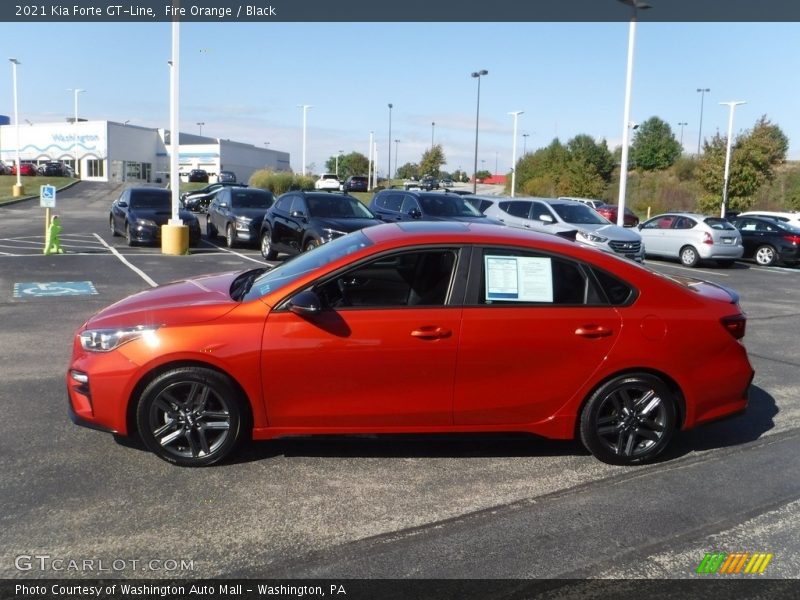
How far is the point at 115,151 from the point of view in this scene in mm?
74750

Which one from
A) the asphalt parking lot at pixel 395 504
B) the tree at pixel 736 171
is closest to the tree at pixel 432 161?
the tree at pixel 736 171

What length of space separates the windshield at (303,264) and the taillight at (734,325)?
2.50 metres

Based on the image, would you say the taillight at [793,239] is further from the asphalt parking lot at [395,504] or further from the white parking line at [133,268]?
the white parking line at [133,268]

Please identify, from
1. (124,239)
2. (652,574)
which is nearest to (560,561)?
(652,574)

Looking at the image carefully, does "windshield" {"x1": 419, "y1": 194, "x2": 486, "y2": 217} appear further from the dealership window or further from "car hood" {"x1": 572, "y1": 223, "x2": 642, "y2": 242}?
the dealership window

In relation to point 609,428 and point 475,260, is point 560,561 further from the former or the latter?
point 475,260

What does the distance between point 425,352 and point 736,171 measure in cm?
3745

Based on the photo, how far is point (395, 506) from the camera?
13.6ft

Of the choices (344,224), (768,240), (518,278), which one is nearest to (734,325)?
(518,278)

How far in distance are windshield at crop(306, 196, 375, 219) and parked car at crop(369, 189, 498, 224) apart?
1.33 meters

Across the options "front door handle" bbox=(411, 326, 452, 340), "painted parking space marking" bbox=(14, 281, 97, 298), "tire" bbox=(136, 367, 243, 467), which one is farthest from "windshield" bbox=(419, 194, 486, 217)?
"tire" bbox=(136, 367, 243, 467)

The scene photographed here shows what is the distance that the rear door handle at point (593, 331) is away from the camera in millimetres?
4656

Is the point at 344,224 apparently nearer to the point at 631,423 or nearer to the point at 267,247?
the point at 267,247

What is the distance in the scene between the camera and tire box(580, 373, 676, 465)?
15.7 ft
